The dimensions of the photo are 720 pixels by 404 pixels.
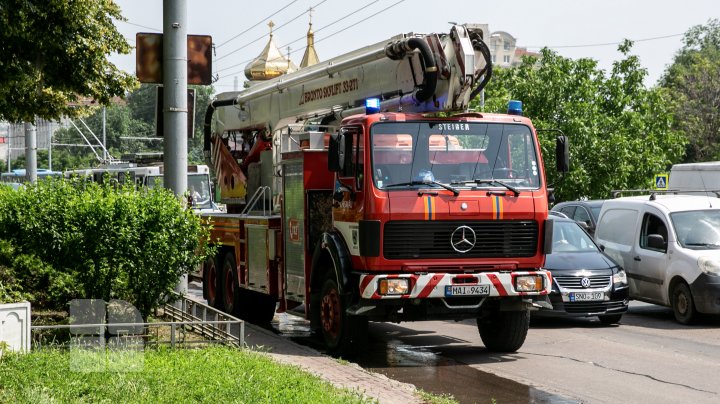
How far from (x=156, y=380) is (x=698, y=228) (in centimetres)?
1045

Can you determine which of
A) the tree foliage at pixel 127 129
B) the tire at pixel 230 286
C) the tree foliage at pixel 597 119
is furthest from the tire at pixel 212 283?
the tree foliage at pixel 127 129

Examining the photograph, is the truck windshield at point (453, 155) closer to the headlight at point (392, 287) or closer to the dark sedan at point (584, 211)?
the headlight at point (392, 287)

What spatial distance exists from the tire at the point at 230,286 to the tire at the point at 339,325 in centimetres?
362

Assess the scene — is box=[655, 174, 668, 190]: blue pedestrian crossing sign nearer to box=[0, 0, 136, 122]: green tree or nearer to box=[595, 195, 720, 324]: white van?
box=[595, 195, 720, 324]: white van

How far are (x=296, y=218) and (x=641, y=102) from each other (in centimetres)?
2622

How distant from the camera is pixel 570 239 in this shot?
1650 cm

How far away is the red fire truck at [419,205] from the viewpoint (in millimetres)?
11617

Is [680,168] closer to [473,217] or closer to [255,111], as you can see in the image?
[255,111]

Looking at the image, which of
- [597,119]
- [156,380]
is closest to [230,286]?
[156,380]

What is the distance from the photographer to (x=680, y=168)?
2727 cm

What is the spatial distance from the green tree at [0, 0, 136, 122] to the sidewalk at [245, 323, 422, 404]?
746cm

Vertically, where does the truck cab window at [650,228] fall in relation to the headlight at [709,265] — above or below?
above

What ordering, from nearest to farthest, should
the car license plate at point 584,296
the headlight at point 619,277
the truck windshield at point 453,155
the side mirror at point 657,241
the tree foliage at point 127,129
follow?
the truck windshield at point 453,155 < the car license plate at point 584,296 < the headlight at point 619,277 < the side mirror at point 657,241 < the tree foliage at point 127,129

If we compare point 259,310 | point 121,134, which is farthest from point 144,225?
point 121,134
